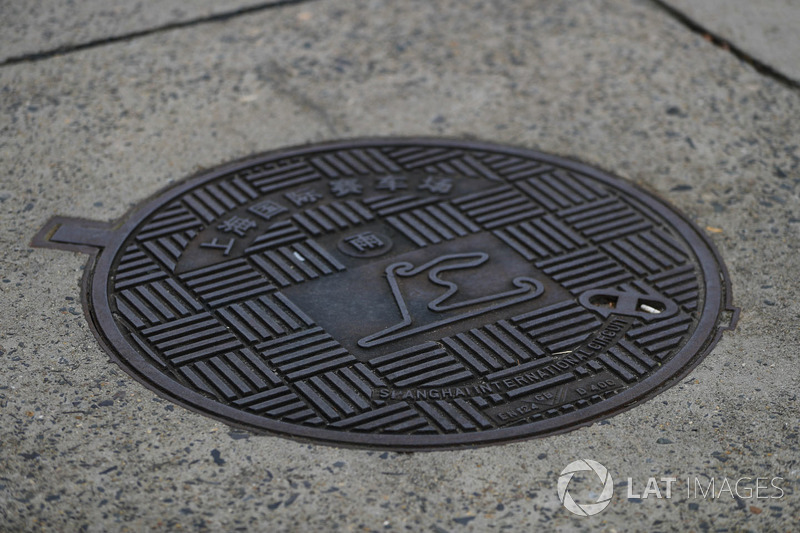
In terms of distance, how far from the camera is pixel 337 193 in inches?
142

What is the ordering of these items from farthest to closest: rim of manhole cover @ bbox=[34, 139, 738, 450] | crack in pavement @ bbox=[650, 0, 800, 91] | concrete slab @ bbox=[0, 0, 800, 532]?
crack in pavement @ bbox=[650, 0, 800, 91] < rim of manhole cover @ bbox=[34, 139, 738, 450] < concrete slab @ bbox=[0, 0, 800, 532]

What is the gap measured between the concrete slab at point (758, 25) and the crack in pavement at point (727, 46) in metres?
Answer: 0.02

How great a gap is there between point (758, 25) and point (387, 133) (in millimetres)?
2041

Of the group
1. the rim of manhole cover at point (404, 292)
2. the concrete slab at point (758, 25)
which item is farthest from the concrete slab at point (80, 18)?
the concrete slab at point (758, 25)

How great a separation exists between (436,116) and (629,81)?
931 mm

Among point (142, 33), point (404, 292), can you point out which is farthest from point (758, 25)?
point (142, 33)

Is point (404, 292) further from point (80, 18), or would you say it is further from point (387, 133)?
point (80, 18)

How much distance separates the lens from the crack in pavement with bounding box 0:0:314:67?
437 cm

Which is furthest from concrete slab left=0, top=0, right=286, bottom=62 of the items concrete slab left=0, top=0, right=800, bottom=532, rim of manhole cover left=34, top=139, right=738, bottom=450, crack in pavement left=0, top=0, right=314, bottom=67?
rim of manhole cover left=34, top=139, right=738, bottom=450

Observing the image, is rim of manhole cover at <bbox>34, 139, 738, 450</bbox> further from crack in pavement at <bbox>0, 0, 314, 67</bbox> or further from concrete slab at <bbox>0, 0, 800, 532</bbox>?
crack in pavement at <bbox>0, 0, 314, 67</bbox>

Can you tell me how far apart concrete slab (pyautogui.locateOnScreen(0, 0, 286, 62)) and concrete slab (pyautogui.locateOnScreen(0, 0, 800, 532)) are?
14cm

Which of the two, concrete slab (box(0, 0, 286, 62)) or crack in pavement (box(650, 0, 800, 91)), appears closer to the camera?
crack in pavement (box(650, 0, 800, 91))

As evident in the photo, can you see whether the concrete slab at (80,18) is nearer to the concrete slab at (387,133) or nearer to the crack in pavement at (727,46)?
the concrete slab at (387,133)

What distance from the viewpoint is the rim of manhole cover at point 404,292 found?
2.77m
